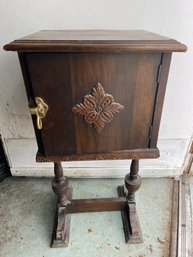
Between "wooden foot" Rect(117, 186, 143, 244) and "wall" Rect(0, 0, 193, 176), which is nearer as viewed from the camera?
"wall" Rect(0, 0, 193, 176)

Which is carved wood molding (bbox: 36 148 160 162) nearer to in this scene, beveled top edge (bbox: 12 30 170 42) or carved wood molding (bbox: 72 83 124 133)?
carved wood molding (bbox: 72 83 124 133)

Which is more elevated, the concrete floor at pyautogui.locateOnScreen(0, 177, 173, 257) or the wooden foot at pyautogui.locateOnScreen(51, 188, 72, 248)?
the wooden foot at pyautogui.locateOnScreen(51, 188, 72, 248)

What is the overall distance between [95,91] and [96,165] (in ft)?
2.66

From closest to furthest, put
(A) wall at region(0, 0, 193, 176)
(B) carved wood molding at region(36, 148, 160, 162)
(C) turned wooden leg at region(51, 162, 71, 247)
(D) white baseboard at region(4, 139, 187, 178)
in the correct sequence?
1. (B) carved wood molding at region(36, 148, 160, 162)
2. (A) wall at region(0, 0, 193, 176)
3. (C) turned wooden leg at region(51, 162, 71, 247)
4. (D) white baseboard at region(4, 139, 187, 178)

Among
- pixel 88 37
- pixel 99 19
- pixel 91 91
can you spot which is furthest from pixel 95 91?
pixel 99 19

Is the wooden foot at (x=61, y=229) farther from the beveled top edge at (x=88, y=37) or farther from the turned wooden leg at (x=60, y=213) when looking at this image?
the beveled top edge at (x=88, y=37)

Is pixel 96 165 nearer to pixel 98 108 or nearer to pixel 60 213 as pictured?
pixel 60 213

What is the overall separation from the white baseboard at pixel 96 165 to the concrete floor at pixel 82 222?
2.0 inches

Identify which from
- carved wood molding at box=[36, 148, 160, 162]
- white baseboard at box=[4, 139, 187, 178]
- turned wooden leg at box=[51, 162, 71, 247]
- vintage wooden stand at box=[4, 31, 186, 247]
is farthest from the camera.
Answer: white baseboard at box=[4, 139, 187, 178]

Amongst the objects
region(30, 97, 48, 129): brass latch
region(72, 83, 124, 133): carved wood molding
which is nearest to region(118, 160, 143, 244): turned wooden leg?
region(72, 83, 124, 133): carved wood molding

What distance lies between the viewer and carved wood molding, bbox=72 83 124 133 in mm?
665

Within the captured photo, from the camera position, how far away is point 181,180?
4.58 ft

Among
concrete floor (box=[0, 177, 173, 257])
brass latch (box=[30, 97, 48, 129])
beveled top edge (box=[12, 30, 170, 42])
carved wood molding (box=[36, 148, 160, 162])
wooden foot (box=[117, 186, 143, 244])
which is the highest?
beveled top edge (box=[12, 30, 170, 42])

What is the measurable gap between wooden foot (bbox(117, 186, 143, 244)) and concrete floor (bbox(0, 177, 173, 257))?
1.1 inches
